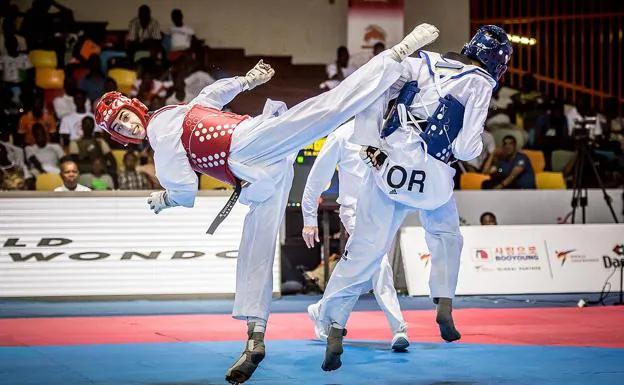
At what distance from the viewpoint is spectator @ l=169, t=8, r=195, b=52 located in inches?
668

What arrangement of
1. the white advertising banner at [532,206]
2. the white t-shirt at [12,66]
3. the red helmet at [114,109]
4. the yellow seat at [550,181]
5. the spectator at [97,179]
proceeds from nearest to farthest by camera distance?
the red helmet at [114,109]
the white advertising banner at [532,206]
the spectator at [97,179]
the yellow seat at [550,181]
the white t-shirt at [12,66]

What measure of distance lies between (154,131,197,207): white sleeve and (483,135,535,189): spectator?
903 centimetres

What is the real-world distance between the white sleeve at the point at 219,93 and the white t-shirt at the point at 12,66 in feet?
35.7

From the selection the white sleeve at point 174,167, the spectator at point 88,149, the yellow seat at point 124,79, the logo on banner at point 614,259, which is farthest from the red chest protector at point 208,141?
the yellow seat at point 124,79

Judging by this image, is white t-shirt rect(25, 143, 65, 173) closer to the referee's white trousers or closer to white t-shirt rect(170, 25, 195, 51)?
white t-shirt rect(170, 25, 195, 51)

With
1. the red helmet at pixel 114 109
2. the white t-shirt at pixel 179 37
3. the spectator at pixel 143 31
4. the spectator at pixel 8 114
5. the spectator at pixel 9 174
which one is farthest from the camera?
the white t-shirt at pixel 179 37

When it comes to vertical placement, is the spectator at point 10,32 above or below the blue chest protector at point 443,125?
above

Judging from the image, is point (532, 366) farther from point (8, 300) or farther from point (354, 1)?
point (354, 1)

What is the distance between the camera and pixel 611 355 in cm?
671

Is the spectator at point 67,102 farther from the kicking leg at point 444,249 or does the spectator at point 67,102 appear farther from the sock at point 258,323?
the sock at point 258,323

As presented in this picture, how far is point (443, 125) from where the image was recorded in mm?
6176

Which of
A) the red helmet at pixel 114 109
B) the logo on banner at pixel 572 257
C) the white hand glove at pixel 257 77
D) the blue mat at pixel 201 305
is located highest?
the white hand glove at pixel 257 77

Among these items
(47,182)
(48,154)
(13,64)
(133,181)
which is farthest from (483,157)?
(13,64)

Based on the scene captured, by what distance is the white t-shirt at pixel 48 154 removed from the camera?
49.2 feet
